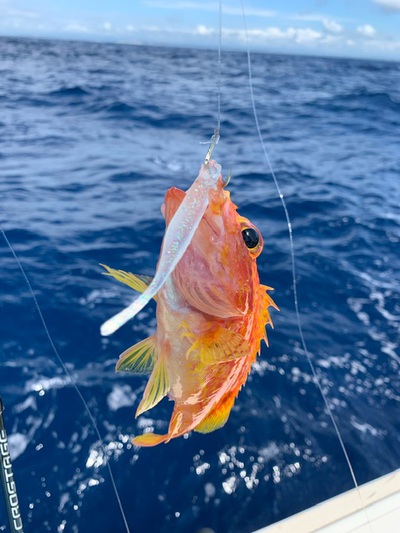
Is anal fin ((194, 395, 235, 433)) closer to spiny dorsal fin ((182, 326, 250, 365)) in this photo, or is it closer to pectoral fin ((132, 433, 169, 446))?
pectoral fin ((132, 433, 169, 446))

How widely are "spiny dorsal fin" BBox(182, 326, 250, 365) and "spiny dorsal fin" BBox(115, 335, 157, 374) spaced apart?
23 centimetres

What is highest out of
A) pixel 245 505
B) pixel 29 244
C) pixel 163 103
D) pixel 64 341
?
pixel 163 103

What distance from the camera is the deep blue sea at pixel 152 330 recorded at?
159 inches

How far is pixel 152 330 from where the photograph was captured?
18.4 ft

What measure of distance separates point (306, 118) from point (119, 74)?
1455cm

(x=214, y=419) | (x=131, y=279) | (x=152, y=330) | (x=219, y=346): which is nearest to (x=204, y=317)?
(x=219, y=346)

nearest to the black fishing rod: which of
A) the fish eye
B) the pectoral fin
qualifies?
the pectoral fin

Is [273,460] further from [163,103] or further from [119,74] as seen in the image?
[119,74]

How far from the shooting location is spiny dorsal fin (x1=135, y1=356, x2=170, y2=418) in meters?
1.87

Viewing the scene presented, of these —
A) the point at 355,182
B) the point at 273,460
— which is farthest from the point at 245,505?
the point at 355,182

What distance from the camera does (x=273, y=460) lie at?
4.37m

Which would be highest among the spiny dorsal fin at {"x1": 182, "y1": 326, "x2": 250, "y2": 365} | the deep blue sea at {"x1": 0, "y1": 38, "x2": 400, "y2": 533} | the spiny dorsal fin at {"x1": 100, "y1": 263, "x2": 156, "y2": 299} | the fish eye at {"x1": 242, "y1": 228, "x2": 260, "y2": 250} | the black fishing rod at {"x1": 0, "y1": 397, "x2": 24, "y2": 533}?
the fish eye at {"x1": 242, "y1": 228, "x2": 260, "y2": 250}

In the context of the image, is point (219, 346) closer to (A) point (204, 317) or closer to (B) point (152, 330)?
(A) point (204, 317)

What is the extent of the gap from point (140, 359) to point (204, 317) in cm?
37
